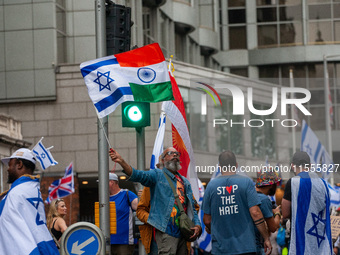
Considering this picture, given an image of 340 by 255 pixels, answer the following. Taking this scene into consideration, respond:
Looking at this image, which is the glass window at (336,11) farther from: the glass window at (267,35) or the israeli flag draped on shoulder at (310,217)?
the israeli flag draped on shoulder at (310,217)

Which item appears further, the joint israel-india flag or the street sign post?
the joint israel-india flag

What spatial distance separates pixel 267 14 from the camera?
1780 inches

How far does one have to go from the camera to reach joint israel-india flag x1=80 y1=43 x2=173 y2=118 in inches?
514

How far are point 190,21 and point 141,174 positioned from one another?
111ft

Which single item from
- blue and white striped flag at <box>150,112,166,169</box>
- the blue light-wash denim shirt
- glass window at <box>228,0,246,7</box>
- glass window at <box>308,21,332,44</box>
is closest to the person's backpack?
blue and white striped flag at <box>150,112,166,169</box>

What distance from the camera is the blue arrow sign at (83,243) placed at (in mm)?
11555

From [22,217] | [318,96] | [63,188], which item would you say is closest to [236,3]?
[318,96]

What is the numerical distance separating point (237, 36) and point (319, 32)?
4566 millimetres

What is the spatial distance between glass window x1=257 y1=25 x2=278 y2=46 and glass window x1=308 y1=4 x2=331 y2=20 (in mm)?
2114

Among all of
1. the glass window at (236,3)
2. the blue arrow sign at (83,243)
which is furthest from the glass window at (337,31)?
the blue arrow sign at (83,243)

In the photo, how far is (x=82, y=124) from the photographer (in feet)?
127

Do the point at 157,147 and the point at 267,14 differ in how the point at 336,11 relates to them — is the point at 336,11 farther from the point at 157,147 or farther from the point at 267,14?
the point at 157,147

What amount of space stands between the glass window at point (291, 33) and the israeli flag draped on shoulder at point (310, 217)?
1413 inches

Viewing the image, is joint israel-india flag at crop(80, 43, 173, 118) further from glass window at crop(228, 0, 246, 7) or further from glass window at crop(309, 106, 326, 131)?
glass window at crop(309, 106, 326, 131)
